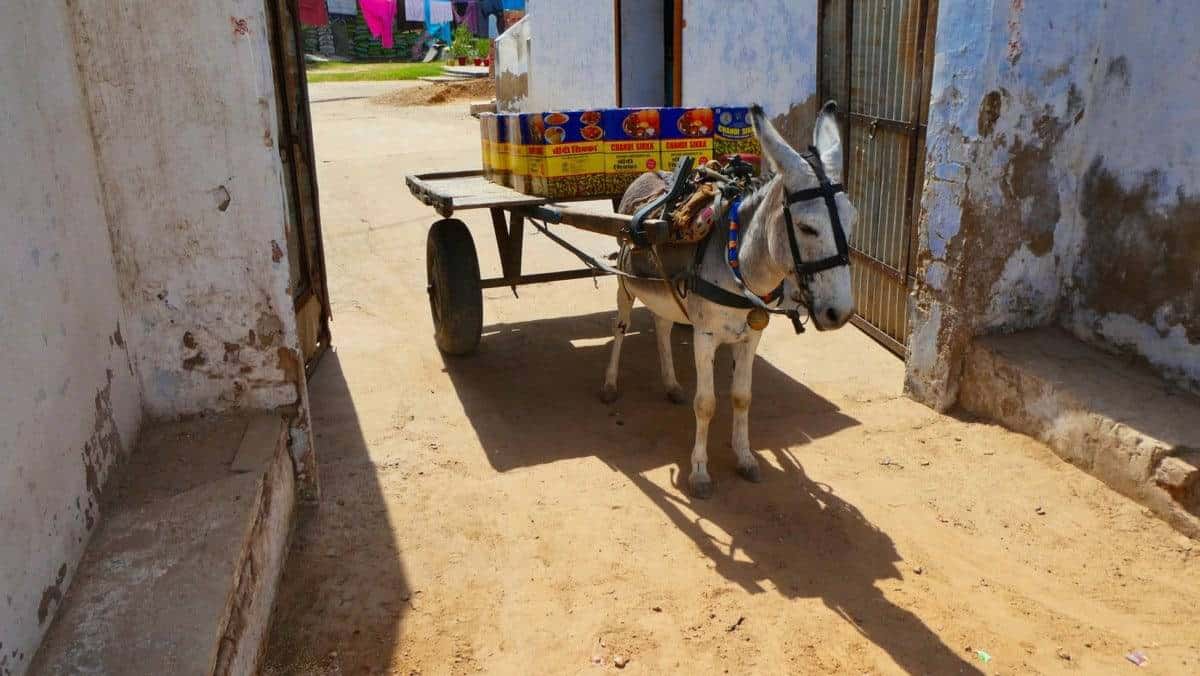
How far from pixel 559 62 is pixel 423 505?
10.7 metres

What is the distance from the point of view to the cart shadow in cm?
376

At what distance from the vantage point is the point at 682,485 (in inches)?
183

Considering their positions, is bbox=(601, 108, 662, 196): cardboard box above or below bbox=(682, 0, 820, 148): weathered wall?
below

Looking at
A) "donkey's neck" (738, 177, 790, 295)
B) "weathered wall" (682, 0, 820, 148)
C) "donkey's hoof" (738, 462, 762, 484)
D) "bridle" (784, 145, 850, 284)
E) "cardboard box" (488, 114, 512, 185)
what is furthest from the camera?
"weathered wall" (682, 0, 820, 148)

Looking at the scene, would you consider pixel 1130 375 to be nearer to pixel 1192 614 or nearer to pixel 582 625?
pixel 1192 614

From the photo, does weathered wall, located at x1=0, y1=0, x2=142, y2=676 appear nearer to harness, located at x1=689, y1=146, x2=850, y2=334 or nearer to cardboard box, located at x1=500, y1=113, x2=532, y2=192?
cardboard box, located at x1=500, y1=113, x2=532, y2=192

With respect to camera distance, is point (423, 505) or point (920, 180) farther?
point (920, 180)

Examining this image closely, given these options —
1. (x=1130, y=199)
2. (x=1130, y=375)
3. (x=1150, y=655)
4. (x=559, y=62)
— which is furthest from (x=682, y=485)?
(x=559, y=62)

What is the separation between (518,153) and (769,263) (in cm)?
212

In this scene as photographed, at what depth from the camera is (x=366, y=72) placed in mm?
29719

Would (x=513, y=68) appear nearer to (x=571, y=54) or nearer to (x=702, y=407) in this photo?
(x=571, y=54)

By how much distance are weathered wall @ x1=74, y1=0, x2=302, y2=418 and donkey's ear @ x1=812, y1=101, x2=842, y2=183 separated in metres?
2.37

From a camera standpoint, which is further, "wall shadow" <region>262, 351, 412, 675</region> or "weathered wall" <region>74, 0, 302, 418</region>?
"weathered wall" <region>74, 0, 302, 418</region>

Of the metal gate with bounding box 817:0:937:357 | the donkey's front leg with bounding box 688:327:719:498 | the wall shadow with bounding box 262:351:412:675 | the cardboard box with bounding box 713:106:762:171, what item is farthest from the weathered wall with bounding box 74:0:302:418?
the metal gate with bounding box 817:0:937:357
